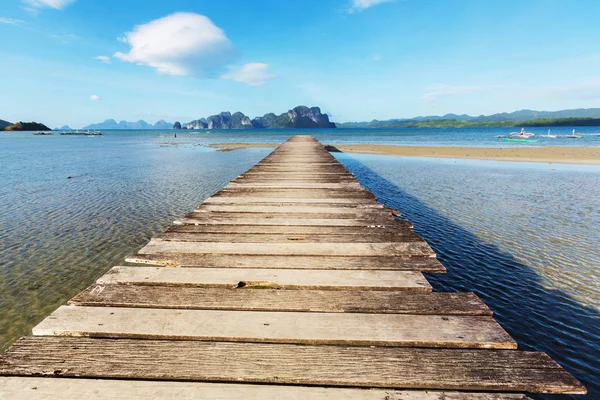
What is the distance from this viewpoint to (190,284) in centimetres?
263

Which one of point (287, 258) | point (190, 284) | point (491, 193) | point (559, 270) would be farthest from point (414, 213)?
point (190, 284)

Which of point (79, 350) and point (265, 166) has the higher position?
point (265, 166)

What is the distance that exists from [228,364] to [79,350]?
1002 millimetres

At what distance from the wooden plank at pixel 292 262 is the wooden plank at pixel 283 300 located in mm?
422

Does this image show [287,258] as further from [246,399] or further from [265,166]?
[265,166]

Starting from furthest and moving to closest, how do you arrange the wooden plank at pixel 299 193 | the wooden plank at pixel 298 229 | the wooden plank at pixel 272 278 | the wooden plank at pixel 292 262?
the wooden plank at pixel 299 193 → the wooden plank at pixel 298 229 → the wooden plank at pixel 292 262 → the wooden plank at pixel 272 278

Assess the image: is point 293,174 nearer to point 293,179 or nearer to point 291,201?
point 293,179

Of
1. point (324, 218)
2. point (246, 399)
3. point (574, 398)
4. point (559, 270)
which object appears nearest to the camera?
point (246, 399)

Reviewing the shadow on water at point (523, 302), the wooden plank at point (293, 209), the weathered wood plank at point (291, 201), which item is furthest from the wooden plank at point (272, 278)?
the shadow on water at point (523, 302)

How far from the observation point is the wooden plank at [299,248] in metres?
3.26

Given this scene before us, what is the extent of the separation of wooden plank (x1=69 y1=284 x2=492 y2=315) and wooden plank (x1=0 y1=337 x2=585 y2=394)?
389 millimetres

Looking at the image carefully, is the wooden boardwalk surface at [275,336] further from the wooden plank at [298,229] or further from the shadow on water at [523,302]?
the shadow on water at [523,302]

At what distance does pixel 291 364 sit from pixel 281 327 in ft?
1.08

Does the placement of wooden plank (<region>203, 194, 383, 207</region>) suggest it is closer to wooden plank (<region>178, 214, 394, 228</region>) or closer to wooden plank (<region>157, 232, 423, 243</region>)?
wooden plank (<region>178, 214, 394, 228</region>)
